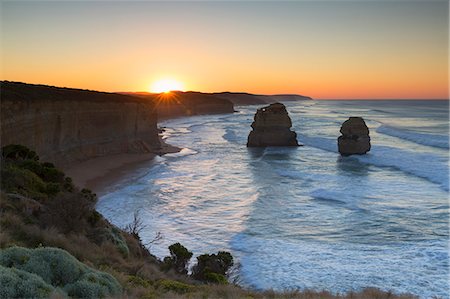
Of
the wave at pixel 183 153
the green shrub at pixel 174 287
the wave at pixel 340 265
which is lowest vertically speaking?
the wave at pixel 340 265

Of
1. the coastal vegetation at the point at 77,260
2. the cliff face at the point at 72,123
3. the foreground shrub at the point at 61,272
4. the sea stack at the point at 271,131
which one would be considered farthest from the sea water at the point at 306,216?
the sea stack at the point at 271,131

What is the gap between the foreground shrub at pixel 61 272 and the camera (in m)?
8.55

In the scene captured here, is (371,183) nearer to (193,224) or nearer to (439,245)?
(439,245)

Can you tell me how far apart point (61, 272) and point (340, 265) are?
10.5 m

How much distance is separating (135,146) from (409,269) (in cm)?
3936

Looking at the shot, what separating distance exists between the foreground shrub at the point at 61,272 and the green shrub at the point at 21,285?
559 millimetres

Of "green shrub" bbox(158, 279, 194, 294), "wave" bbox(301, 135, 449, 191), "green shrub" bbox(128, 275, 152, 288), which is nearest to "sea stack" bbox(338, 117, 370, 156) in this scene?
"wave" bbox(301, 135, 449, 191)

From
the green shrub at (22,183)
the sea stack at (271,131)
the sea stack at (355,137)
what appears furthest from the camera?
the sea stack at (271,131)

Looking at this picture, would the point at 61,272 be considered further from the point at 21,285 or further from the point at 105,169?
the point at 105,169

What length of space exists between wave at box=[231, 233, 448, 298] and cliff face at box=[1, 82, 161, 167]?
59.0ft

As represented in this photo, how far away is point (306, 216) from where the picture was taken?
76.4ft

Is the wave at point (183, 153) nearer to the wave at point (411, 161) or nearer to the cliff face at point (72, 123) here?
the cliff face at point (72, 123)

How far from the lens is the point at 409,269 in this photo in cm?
1611

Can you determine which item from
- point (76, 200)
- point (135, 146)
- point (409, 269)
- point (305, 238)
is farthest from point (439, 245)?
point (135, 146)
